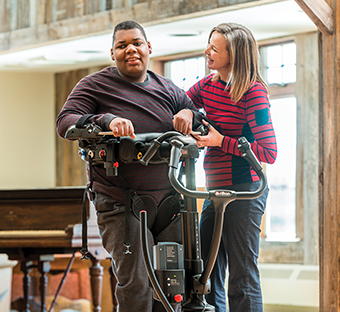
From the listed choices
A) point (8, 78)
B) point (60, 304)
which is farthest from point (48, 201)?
point (8, 78)

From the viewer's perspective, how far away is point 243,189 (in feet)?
6.56

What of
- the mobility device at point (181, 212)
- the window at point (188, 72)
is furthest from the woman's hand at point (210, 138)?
the window at point (188, 72)

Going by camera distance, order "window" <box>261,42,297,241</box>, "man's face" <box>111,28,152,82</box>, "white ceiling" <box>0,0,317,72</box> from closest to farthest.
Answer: "man's face" <box>111,28,152,82</box>, "white ceiling" <box>0,0,317,72</box>, "window" <box>261,42,297,241</box>

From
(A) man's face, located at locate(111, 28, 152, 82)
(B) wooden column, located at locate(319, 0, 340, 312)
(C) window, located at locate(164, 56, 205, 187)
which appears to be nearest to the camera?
(A) man's face, located at locate(111, 28, 152, 82)

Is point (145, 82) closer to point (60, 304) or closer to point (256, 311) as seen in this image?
point (256, 311)

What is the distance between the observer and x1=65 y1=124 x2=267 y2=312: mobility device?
1.47 m

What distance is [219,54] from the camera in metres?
2.08

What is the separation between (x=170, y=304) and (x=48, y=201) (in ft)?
8.51

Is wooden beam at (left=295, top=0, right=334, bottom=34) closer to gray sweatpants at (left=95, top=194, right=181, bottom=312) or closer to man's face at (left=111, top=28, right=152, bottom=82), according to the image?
man's face at (left=111, top=28, right=152, bottom=82)

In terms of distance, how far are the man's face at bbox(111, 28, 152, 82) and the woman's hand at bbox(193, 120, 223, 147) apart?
1.06 feet

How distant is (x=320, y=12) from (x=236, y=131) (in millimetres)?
1055

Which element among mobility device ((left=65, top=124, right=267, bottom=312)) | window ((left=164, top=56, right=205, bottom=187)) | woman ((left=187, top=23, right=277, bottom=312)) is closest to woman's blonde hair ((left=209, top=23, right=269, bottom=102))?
woman ((left=187, top=23, right=277, bottom=312))

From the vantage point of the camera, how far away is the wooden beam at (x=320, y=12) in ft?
8.49

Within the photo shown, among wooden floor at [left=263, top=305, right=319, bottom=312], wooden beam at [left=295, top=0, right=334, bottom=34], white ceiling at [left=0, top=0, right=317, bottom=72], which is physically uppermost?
white ceiling at [left=0, top=0, right=317, bottom=72]
